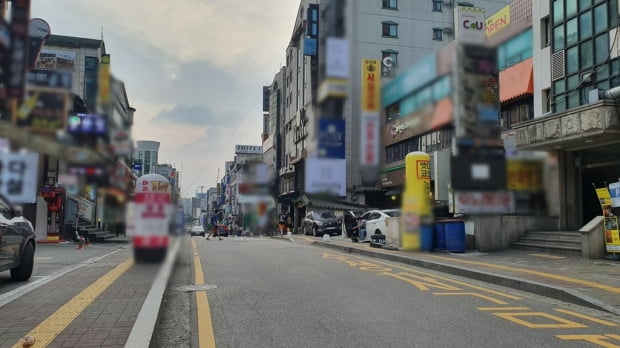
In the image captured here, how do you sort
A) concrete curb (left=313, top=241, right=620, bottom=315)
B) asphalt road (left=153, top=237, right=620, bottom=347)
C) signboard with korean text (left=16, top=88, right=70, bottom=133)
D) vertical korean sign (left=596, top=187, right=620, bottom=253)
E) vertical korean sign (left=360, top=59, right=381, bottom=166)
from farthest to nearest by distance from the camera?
vertical korean sign (left=596, top=187, right=620, bottom=253) → concrete curb (left=313, top=241, right=620, bottom=315) → asphalt road (left=153, top=237, right=620, bottom=347) → vertical korean sign (left=360, top=59, right=381, bottom=166) → signboard with korean text (left=16, top=88, right=70, bottom=133)

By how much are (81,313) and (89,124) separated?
8.62 metres

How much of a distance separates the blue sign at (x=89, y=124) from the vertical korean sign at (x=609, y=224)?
17.1 m

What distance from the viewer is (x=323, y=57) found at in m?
1.03

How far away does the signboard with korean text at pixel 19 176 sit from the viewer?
85cm

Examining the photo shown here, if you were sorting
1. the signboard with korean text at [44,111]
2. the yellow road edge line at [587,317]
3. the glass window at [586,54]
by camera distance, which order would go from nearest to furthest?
the signboard with korean text at [44,111]
the glass window at [586,54]
the yellow road edge line at [587,317]

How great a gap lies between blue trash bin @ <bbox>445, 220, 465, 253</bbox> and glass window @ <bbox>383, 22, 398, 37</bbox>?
685 millimetres

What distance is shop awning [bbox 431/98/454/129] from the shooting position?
95 centimetres

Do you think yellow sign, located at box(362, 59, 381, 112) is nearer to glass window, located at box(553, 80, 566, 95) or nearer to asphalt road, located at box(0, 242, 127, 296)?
glass window, located at box(553, 80, 566, 95)

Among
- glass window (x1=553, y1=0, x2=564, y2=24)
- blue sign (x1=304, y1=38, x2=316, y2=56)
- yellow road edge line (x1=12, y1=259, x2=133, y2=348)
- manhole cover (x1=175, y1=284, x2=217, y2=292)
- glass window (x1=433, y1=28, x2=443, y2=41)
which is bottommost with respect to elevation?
manhole cover (x1=175, y1=284, x2=217, y2=292)

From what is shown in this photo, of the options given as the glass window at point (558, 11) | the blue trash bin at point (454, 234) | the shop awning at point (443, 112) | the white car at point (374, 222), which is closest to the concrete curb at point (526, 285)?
the white car at point (374, 222)

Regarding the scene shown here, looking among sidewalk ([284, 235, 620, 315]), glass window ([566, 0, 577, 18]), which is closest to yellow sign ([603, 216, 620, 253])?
sidewalk ([284, 235, 620, 315])

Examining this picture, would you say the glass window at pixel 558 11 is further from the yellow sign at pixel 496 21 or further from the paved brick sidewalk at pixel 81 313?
the paved brick sidewalk at pixel 81 313

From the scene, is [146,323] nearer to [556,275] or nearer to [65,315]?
[65,315]

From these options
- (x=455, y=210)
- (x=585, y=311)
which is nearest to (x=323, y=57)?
(x=455, y=210)
